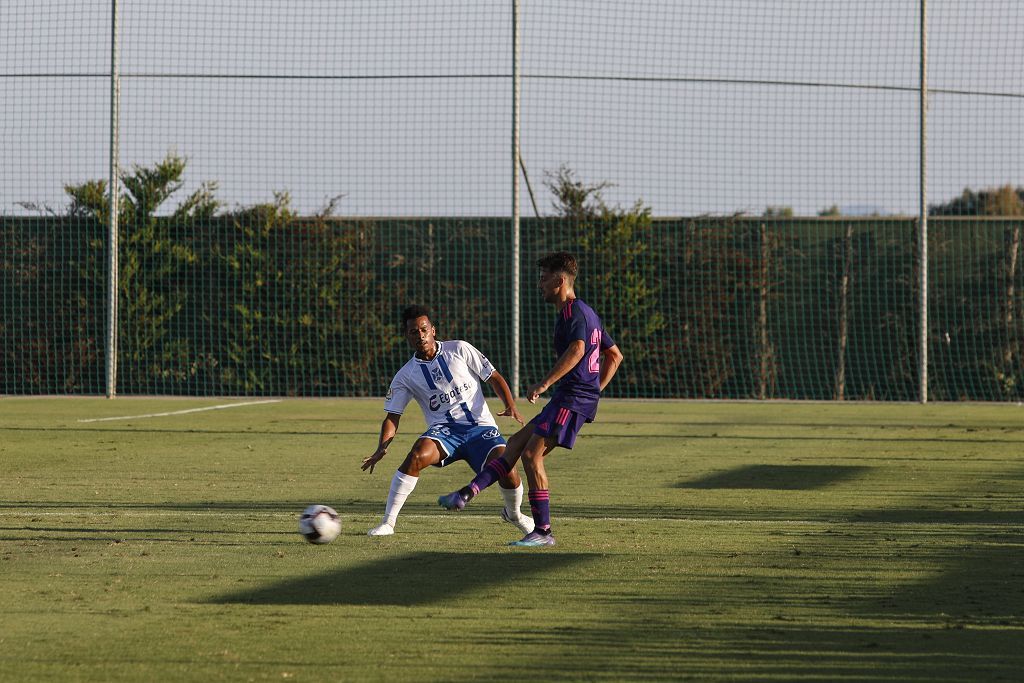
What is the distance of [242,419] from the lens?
1605cm

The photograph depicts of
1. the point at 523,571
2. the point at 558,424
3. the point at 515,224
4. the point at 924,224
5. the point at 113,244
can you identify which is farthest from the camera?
the point at 113,244

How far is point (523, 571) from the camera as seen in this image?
6.24m

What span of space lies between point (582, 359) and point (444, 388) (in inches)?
36.3

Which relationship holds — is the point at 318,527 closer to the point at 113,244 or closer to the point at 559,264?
the point at 559,264

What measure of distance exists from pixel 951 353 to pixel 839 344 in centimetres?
151

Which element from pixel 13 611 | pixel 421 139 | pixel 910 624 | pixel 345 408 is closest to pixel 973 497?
pixel 910 624

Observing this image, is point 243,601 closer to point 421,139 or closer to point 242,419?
point 242,419

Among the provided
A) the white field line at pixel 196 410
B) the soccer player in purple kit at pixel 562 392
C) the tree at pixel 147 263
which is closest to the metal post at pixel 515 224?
the white field line at pixel 196 410

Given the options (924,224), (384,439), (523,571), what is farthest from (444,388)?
(924,224)

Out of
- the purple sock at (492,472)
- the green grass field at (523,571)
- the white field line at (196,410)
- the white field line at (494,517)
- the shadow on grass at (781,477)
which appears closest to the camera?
the green grass field at (523,571)

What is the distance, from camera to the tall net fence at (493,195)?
19312 millimetres

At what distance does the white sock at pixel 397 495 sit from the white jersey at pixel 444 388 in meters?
0.45

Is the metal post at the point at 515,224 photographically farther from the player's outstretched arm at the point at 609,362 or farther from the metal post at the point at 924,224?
the player's outstretched arm at the point at 609,362

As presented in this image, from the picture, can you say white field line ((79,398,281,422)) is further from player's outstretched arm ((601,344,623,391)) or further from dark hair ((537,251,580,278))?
dark hair ((537,251,580,278))
